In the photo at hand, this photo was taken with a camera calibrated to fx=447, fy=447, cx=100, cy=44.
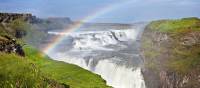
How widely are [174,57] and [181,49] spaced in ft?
6.84

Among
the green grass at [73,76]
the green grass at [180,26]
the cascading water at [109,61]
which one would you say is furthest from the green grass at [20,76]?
the green grass at [180,26]

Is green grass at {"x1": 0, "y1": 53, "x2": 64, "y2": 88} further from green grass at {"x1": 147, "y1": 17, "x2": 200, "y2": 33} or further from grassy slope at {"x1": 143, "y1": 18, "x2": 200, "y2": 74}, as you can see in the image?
green grass at {"x1": 147, "y1": 17, "x2": 200, "y2": 33}

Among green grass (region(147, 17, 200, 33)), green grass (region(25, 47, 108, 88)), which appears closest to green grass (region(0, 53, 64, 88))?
green grass (region(25, 47, 108, 88))

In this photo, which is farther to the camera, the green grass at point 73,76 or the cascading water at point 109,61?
the cascading water at point 109,61

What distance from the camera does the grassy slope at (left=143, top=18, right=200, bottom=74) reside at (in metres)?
68.8

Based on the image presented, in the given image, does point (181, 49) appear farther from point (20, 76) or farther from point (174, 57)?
point (20, 76)

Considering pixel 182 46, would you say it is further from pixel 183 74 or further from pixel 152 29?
pixel 152 29

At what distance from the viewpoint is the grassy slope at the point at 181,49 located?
68.8 meters

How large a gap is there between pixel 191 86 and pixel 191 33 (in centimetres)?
1714

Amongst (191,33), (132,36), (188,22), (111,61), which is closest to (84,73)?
(111,61)

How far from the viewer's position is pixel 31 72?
63.9ft

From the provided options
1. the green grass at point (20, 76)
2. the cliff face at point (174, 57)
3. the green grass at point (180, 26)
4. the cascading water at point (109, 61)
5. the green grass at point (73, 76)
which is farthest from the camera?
the green grass at point (180, 26)

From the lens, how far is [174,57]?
7375cm

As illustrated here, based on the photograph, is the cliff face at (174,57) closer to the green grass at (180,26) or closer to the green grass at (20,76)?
the green grass at (180,26)
